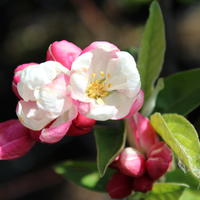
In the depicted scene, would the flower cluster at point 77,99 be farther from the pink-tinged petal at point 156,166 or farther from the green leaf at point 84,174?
the green leaf at point 84,174

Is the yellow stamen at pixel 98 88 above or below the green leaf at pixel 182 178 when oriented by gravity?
above

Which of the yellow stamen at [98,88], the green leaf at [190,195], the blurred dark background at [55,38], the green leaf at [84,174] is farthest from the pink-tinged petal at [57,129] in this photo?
the blurred dark background at [55,38]

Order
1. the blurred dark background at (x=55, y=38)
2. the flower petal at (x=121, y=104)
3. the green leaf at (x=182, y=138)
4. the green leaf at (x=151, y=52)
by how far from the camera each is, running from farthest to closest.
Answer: the blurred dark background at (x=55, y=38), the green leaf at (x=151, y=52), the flower petal at (x=121, y=104), the green leaf at (x=182, y=138)

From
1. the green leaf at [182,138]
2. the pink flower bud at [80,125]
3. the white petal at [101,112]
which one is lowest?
the green leaf at [182,138]

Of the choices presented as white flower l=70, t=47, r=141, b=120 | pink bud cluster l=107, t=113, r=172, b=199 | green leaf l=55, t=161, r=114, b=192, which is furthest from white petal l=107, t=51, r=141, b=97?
green leaf l=55, t=161, r=114, b=192

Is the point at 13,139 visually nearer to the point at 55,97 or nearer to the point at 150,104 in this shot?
the point at 55,97

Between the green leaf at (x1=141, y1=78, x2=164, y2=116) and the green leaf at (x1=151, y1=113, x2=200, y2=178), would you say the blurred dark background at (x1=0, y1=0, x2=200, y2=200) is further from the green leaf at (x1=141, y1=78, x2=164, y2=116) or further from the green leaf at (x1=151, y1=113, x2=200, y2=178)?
the green leaf at (x1=151, y1=113, x2=200, y2=178)

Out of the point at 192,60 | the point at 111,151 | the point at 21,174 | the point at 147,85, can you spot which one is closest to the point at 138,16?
the point at 192,60
